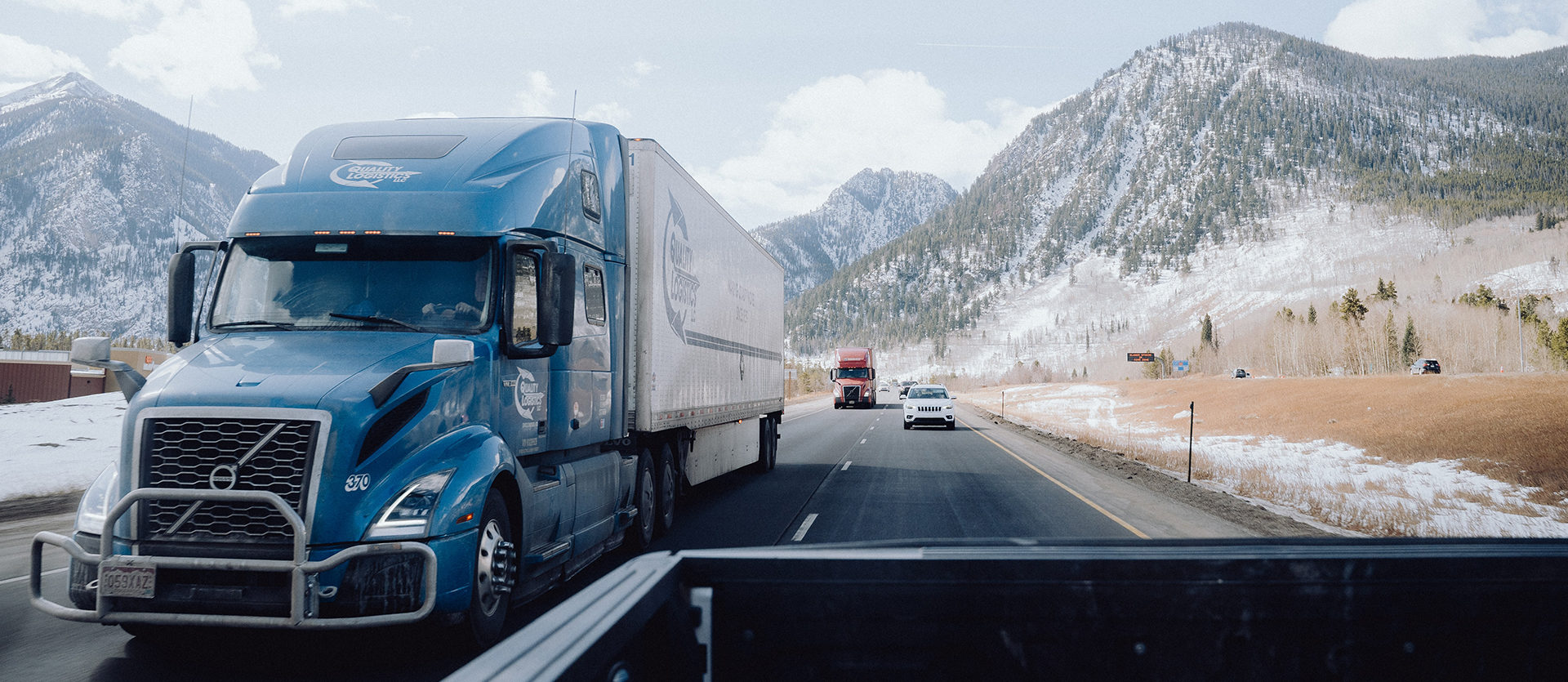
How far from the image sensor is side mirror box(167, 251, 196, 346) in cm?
623

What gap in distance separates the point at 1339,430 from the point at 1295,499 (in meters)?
19.6

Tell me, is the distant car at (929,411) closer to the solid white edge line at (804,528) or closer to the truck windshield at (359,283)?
the solid white edge line at (804,528)

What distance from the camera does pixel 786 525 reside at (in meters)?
10.6

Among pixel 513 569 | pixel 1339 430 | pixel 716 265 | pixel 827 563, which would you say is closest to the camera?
pixel 827 563

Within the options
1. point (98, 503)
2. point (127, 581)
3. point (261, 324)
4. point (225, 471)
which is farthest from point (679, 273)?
point (127, 581)

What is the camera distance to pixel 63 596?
21.8 ft

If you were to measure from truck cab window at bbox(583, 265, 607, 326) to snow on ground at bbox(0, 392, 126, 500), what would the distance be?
28.0 ft

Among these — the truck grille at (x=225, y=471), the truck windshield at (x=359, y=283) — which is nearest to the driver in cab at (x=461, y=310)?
the truck windshield at (x=359, y=283)

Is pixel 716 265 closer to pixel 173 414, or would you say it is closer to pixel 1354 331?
pixel 173 414

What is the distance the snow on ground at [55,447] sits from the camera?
13.8m

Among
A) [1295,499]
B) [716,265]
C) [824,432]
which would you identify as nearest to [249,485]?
[716,265]

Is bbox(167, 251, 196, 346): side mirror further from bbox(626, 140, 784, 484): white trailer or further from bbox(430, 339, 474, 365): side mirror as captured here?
bbox(626, 140, 784, 484): white trailer

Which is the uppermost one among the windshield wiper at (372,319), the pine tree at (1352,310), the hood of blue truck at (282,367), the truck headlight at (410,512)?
the pine tree at (1352,310)

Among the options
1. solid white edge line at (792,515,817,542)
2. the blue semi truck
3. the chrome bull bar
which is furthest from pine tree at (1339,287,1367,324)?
the chrome bull bar
